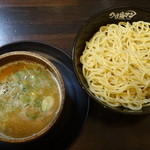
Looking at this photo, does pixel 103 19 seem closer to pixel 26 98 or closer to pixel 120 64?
pixel 120 64

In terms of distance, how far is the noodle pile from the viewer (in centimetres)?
128

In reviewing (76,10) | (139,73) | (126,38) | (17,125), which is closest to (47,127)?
(17,125)

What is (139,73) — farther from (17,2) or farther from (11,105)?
(17,2)

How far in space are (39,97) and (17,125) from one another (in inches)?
7.6

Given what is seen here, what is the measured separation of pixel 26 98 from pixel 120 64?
23.9 inches

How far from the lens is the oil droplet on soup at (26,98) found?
46.6 inches

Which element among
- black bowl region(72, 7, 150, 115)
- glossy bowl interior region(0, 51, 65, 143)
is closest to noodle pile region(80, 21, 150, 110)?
black bowl region(72, 7, 150, 115)

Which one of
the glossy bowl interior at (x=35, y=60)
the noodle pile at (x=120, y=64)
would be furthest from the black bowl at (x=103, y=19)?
the glossy bowl interior at (x=35, y=60)

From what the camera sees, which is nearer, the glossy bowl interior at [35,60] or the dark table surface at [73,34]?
the glossy bowl interior at [35,60]

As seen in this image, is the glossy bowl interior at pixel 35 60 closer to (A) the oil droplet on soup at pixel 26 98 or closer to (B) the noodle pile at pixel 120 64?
(A) the oil droplet on soup at pixel 26 98

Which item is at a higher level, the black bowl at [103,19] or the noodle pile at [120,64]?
the black bowl at [103,19]

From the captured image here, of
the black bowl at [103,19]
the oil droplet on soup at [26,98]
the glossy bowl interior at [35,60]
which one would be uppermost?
the black bowl at [103,19]

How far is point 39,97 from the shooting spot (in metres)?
1.24

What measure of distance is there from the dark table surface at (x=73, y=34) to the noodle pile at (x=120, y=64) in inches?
5.0
